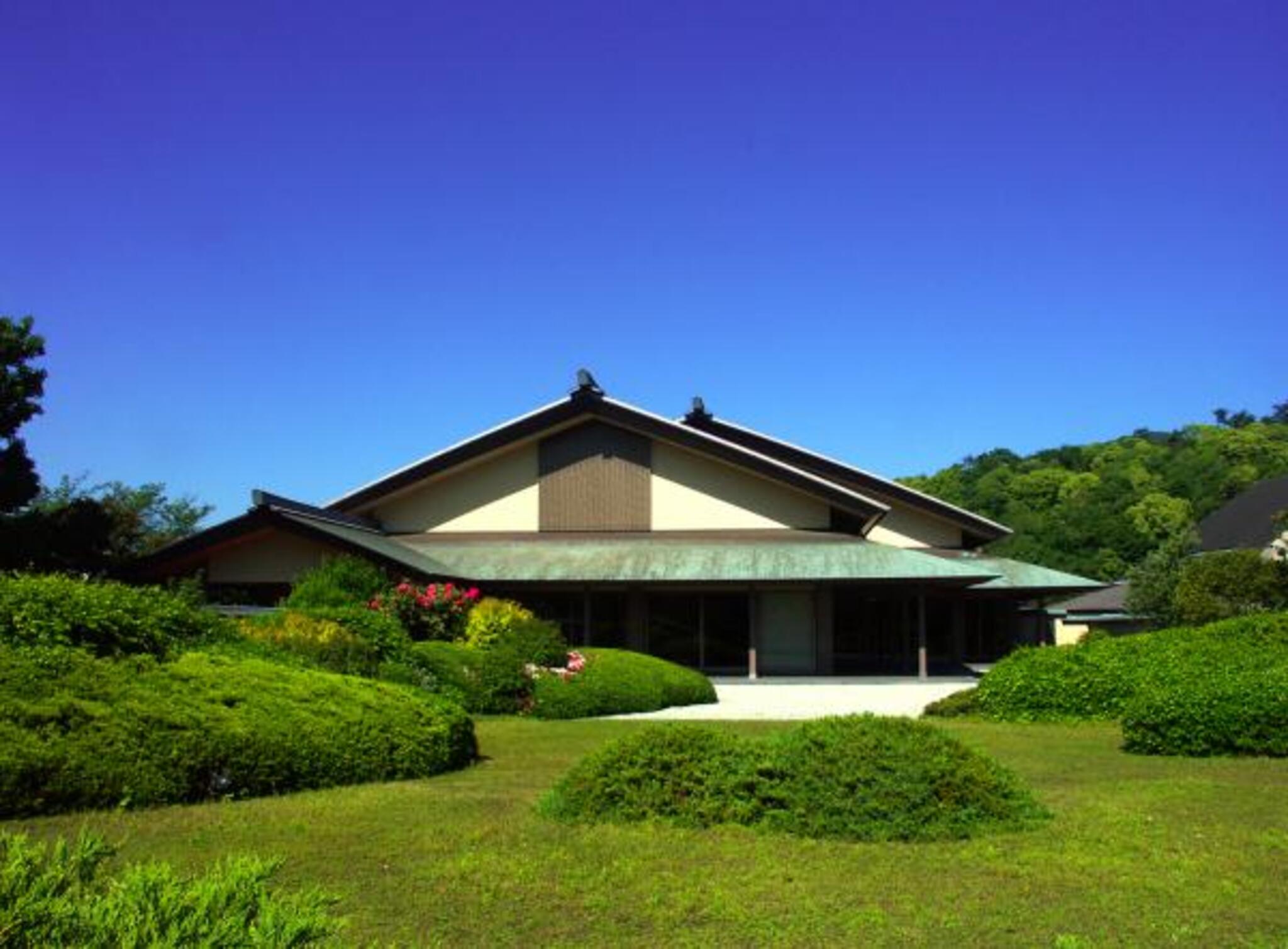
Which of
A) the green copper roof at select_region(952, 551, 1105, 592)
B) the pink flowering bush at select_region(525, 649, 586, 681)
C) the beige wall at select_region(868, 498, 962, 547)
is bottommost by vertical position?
the pink flowering bush at select_region(525, 649, 586, 681)

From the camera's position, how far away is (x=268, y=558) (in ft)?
89.1

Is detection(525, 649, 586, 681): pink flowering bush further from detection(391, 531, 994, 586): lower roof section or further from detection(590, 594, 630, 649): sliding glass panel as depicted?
detection(590, 594, 630, 649): sliding glass panel

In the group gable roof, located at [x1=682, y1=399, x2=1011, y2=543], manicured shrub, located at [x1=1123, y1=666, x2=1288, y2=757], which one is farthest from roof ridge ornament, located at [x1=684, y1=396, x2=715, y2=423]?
manicured shrub, located at [x1=1123, y1=666, x2=1288, y2=757]

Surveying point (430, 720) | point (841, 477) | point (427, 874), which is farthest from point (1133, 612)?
point (427, 874)

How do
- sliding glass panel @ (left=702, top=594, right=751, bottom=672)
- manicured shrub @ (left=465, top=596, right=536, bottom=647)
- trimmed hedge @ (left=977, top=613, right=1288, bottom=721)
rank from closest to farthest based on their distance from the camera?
trimmed hedge @ (left=977, top=613, right=1288, bottom=721), manicured shrub @ (left=465, top=596, right=536, bottom=647), sliding glass panel @ (left=702, top=594, right=751, bottom=672)

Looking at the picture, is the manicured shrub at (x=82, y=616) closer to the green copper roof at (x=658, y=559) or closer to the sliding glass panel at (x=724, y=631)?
the green copper roof at (x=658, y=559)

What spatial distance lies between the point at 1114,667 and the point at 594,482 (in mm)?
17703

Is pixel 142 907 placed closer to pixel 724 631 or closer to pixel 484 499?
pixel 724 631

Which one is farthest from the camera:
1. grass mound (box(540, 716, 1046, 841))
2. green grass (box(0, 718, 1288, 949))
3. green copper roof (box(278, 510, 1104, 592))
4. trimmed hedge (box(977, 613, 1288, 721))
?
green copper roof (box(278, 510, 1104, 592))

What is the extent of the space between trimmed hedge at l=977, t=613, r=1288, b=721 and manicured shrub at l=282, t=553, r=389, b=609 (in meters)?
11.1

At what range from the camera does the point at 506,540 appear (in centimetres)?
3284

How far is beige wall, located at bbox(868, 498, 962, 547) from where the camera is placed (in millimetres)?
38500

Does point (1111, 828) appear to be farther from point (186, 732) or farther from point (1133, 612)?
point (1133, 612)

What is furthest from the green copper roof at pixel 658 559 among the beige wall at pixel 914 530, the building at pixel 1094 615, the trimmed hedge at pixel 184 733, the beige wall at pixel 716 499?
the building at pixel 1094 615
